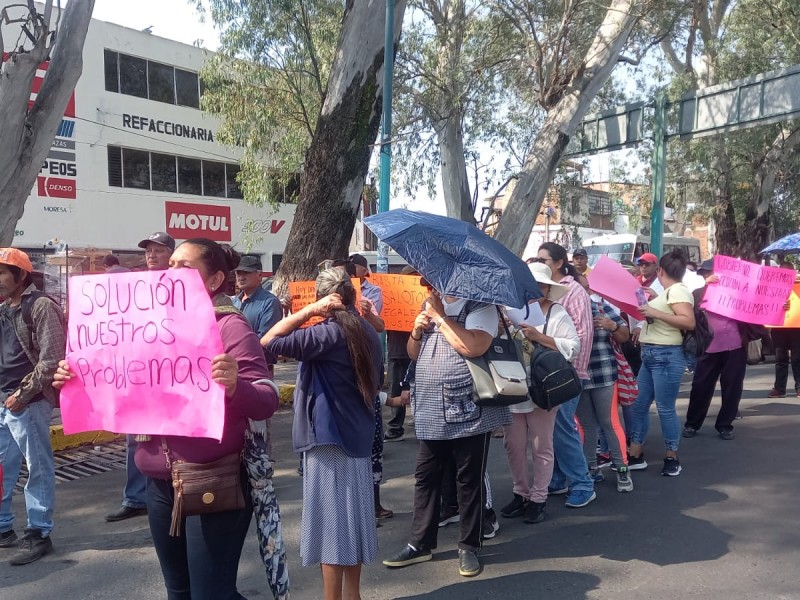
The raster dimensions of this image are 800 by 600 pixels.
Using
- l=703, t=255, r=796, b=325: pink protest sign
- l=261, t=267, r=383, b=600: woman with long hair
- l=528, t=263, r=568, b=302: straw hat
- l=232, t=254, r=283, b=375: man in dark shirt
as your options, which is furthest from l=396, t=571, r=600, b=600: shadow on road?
l=703, t=255, r=796, b=325: pink protest sign

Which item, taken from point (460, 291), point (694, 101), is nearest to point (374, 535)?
point (460, 291)

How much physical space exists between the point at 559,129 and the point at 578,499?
317 inches

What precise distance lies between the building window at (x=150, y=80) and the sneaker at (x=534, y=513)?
2168 centimetres

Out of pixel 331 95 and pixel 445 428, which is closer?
pixel 445 428

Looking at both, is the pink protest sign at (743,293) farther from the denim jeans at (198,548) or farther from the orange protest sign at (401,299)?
the denim jeans at (198,548)

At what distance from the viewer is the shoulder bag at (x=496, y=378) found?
154 inches

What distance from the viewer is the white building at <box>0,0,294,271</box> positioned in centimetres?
2164

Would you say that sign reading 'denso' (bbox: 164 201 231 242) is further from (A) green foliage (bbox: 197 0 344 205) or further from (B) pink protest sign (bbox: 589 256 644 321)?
(B) pink protest sign (bbox: 589 256 644 321)

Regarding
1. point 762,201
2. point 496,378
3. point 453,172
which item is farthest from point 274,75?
point 762,201

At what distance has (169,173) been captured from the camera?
24.9 metres

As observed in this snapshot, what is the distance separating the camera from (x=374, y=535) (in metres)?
3.56

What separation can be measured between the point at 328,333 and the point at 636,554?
240 centimetres

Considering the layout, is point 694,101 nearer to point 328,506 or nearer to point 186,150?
point 328,506

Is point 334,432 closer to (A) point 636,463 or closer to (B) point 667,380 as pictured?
(B) point 667,380
